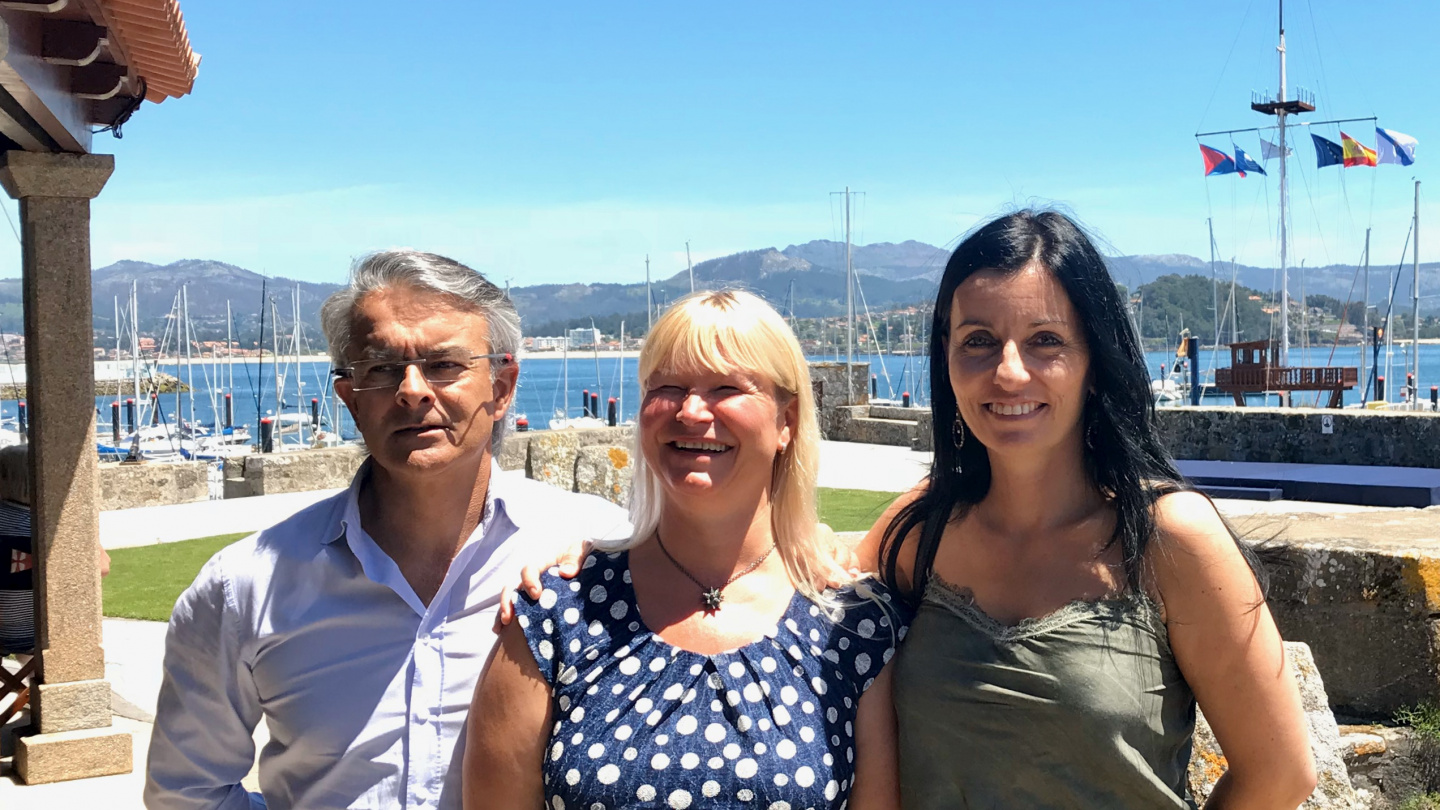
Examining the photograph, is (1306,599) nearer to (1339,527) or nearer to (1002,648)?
(1339,527)

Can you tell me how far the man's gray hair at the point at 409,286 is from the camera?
2643 mm

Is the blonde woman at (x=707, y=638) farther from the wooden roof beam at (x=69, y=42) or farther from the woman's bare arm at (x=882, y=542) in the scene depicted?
the wooden roof beam at (x=69, y=42)

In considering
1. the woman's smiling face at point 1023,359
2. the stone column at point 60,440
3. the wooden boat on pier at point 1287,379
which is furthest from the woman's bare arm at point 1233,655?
the wooden boat on pier at point 1287,379

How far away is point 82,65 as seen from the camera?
5562mm

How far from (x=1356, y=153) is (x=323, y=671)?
43.2 meters

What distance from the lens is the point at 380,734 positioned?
245 cm

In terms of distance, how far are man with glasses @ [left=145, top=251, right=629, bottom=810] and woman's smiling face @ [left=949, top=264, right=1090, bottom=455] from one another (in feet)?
3.00

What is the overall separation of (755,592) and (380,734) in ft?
2.88


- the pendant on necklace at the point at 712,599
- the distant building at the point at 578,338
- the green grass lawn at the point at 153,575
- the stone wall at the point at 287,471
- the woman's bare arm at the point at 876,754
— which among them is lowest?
the green grass lawn at the point at 153,575

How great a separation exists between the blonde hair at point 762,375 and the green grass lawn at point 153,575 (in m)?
8.24

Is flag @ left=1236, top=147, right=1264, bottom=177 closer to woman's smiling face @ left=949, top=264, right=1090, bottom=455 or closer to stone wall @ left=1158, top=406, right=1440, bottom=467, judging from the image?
stone wall @ left=1158, top=406, right=1440, bottom=467

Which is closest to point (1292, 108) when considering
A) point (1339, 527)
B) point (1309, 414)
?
point (1309, 414)

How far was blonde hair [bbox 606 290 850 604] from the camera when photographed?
2.19m

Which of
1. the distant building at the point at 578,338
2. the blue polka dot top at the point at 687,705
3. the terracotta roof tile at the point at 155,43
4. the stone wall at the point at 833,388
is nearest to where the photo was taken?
the blue polka dot top at the point at 687,705
